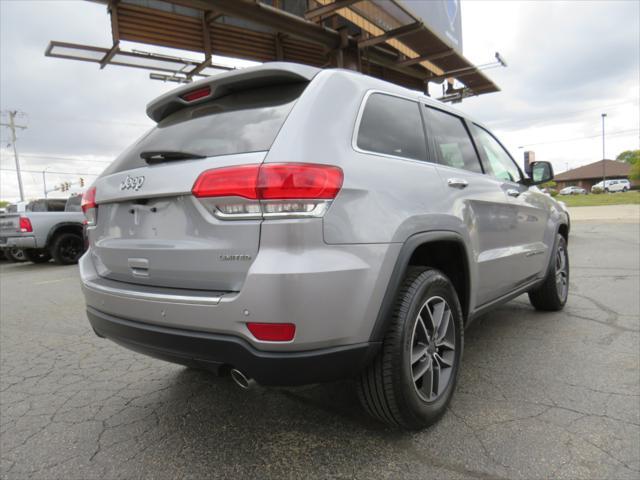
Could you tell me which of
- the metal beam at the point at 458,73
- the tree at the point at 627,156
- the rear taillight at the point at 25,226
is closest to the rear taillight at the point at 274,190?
the rear taillight at the point at 25,226

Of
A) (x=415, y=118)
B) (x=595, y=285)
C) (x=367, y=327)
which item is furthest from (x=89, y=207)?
(x=595, y=285)

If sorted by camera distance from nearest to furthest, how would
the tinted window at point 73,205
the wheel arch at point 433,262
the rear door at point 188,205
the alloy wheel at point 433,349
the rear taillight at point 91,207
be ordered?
1. the rear door at point 188,205
2. the wheel arch at point 433,262
3. the alloy wheel at point 433,349
4. the rear taillight at point 91,207
5. the tinted window at point 73,205

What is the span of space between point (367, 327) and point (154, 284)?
1.04 meters

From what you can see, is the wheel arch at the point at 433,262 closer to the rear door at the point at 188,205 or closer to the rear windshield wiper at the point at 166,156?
the rear door at the point at 188,205

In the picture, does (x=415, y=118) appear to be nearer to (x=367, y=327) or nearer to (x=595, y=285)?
(x=367, y=327)

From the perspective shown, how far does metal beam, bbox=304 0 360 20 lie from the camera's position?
24.2 feet

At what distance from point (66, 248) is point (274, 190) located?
10813mm

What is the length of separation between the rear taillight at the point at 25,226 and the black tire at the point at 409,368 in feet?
34.0

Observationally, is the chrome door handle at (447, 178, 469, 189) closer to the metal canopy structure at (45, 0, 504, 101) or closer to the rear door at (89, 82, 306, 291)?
the rear door at (89, 82, 306, 291)

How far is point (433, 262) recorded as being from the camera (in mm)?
2680

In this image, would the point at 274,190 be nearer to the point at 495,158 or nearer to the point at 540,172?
the point at 495,158

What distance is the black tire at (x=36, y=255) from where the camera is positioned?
433 inches

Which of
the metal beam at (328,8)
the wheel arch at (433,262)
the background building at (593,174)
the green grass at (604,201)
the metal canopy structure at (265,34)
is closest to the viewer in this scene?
the wheel arch at (433,262)

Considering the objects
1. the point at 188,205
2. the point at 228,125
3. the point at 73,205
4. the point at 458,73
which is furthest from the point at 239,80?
the point at 458,73
